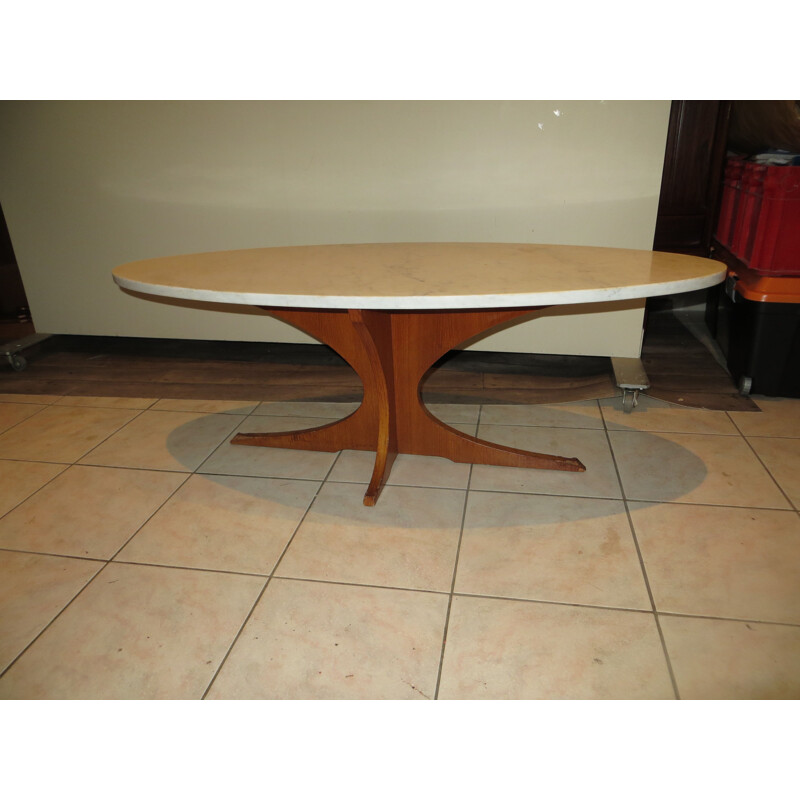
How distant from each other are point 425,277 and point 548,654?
0.94 m

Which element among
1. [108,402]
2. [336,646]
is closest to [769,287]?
[336,646]

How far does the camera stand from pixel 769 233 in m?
2.31

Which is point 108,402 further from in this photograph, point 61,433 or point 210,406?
point 210,406

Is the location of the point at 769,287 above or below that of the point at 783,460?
above

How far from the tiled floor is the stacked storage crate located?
244mm

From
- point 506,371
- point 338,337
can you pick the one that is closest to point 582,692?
point 338,337

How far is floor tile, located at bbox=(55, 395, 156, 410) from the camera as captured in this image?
257 cm

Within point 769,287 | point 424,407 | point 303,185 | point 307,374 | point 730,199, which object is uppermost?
point 303,185

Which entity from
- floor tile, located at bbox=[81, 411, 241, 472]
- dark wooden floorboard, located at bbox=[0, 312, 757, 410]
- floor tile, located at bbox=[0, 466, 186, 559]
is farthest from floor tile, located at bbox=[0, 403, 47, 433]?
floor tile, located at bbox=[0, 466, 186, 559]

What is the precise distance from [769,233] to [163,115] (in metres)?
2.60

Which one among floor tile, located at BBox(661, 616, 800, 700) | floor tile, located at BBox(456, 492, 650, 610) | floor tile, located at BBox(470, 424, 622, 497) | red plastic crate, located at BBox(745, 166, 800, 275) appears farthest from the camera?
red plastic crate, located at BBox(745, 166, 800, 275)

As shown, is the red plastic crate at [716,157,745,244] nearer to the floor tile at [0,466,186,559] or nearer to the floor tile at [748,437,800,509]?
the floor tile at [748,437,800,509]

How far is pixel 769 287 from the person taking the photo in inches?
90.5

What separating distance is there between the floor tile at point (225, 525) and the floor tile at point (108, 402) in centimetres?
78
